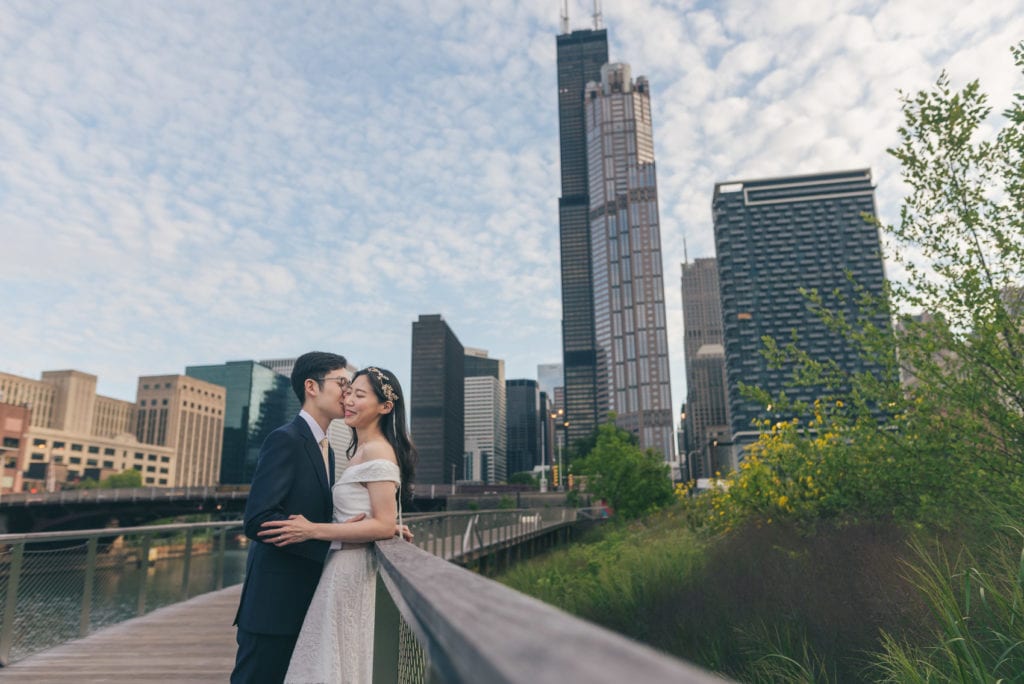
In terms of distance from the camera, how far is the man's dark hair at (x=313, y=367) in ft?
11.9

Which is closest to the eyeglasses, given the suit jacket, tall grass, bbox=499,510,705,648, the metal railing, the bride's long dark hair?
the bride's long dark hair

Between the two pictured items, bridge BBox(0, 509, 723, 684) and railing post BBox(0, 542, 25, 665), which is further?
railing post BBox(0, 542, 25, 665)

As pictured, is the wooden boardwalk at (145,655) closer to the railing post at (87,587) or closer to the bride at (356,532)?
the railing post at (87,587)

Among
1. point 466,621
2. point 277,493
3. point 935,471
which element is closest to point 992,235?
point 935,471

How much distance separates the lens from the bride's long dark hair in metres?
3.29

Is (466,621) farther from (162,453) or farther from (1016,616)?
(162,453)

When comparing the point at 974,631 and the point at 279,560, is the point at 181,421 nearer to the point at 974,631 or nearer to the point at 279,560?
the point at 279,560

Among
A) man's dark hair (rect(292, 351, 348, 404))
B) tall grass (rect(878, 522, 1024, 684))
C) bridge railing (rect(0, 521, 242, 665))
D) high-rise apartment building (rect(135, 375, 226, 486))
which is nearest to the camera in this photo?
man's dark hair (rect(292, 351, 348, 404))

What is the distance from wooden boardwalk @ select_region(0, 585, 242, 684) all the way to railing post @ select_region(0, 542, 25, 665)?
19cm

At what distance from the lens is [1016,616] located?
4379mm

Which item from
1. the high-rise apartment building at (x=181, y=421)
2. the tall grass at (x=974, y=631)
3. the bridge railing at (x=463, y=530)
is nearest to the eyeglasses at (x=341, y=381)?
the tall grass at (x=974, y=631)

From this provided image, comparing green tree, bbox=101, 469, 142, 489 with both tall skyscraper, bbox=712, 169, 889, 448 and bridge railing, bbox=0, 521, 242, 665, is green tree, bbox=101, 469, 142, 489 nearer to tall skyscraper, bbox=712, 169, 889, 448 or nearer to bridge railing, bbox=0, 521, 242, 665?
bridge railing, bbox=0, 521, 242, 665

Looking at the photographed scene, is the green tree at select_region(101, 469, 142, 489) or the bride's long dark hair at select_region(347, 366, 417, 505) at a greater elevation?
the green tree at select_region(101, 469, 142, 489)

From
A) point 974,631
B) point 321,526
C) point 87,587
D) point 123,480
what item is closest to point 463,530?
point 87,587
